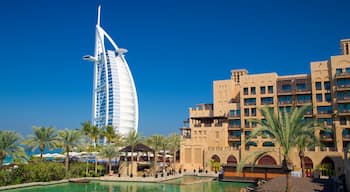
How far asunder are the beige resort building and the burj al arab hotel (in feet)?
147

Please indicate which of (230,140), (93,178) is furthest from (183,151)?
(93,178)

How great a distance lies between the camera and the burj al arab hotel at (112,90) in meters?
110

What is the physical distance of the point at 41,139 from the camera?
43.7 meters

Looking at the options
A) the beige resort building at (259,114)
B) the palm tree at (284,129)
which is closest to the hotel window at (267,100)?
the beige resort building at (259,114)

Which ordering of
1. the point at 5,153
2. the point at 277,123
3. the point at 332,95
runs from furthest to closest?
1. the point at 332,95
2. the point at 5,153
3. the point at 277,123

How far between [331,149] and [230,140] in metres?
18.9

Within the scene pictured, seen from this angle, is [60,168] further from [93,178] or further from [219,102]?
[219,102]

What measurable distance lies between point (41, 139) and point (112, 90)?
6838cm

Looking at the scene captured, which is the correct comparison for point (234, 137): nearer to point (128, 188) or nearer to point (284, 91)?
point (284, 91)

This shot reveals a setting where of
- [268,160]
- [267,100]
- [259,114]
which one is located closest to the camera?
[268,160]

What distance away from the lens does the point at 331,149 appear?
165 feet

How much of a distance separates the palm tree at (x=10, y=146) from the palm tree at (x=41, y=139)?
17.0 feet

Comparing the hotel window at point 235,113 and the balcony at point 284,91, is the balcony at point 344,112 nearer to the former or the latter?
the balcony at point 284,91

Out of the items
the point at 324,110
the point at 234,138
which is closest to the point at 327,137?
the point at 324,110
